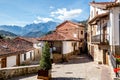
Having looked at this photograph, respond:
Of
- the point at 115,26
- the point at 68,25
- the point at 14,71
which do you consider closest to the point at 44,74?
the point at 14,71

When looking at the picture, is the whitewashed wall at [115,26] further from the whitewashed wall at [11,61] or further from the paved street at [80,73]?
the whitewashed wall at [11,61]

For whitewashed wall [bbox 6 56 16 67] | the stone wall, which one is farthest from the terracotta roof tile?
the stone wall

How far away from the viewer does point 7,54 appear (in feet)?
68.7

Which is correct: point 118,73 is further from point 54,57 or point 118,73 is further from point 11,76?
point 54,57

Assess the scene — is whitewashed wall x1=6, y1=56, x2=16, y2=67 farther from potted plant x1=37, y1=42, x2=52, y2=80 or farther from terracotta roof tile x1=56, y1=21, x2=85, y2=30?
terracotta roof tile x1=56, y1=21, x2=85, y2=30

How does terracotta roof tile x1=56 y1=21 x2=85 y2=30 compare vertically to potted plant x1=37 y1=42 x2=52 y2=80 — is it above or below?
above

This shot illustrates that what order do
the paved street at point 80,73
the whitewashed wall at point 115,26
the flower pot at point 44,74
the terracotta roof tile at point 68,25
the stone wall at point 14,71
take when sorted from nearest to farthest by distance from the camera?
the flower pot at point 44,74
the stone wall at point 14,71
the paved street at point 80,73
the whitewashed wall at point 115,26
the terracotta roof tile at point 68,25

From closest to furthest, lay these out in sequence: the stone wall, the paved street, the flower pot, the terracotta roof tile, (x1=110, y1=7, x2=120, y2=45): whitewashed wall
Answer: the flower pot
the stone wall
the paved street
(x1=110, y1=7, x2=120, y2=45): whitewashed wall
the terracotta roof tile

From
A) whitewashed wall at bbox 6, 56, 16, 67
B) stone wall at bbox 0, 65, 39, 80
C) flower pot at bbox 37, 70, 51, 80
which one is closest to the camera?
flower pot at bbox 37, 70, 51, 80

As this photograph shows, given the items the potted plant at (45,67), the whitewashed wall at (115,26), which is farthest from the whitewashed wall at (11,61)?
the whitewashed wall at (115,26)

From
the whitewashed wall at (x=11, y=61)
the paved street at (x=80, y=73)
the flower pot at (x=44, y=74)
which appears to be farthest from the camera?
the whitewashed wall at (x=11, y=61)

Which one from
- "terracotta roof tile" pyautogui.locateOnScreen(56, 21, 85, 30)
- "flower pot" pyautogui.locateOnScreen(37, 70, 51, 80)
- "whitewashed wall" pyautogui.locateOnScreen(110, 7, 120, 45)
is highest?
"terracotta roof tile" pyautogui.locateOnScreen(56, 21, 85, 30)

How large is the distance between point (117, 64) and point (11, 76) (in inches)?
387

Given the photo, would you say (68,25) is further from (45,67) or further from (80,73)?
(45,67)
